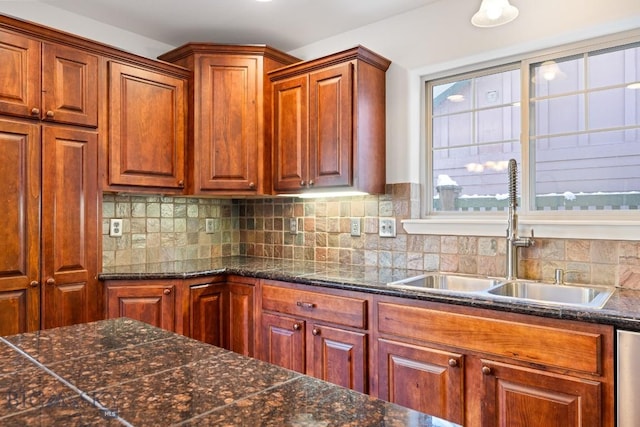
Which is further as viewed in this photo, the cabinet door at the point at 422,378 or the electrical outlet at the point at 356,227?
the electrical outlet at the point at 356,227

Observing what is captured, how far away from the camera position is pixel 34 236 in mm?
2250

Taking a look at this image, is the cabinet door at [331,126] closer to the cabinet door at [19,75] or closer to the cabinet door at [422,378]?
the cabinet door at [422,378]

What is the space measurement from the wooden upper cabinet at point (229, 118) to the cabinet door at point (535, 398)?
72.6 inches

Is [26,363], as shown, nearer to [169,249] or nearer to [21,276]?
[21,276]

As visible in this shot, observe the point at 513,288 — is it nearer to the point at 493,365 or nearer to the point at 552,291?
the point at 552,291

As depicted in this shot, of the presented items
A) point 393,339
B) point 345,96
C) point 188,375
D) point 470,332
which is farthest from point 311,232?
point 188,375

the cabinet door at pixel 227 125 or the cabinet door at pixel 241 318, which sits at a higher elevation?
the cabinet door at pixel 227 125

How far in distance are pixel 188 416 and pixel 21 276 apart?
200cm

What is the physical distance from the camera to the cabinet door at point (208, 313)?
103 inches

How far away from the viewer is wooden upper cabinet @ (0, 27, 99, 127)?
2.19m

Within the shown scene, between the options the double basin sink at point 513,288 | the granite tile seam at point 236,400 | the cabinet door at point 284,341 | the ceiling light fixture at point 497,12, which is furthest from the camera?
the cabinet door at point 284,341

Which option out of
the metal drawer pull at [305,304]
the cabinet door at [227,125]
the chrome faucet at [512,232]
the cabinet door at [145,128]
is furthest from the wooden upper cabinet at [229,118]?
the chrome faucet at [512,232]

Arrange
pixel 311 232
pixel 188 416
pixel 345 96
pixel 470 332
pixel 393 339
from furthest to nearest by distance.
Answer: pixel 311 232 → pixel 345 96 → pixel 393 339 → pixel 470 332 → pixel 188 416

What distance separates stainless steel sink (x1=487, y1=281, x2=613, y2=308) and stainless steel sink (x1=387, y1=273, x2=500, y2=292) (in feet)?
0.29
